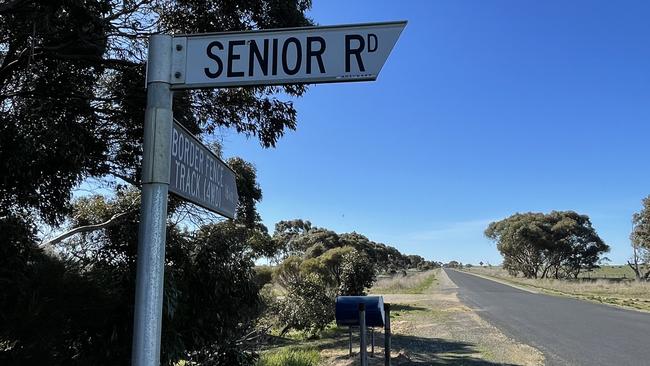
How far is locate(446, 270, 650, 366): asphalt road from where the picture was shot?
497 inches

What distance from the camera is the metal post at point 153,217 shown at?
205cm

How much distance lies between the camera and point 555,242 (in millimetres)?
Result: 74375

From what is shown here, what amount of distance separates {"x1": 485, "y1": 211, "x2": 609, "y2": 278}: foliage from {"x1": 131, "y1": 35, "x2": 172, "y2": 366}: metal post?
77386mm

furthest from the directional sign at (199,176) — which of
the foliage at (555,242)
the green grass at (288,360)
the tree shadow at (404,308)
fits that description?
the foliage at (555,242)

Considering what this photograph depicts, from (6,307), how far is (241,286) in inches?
97.9

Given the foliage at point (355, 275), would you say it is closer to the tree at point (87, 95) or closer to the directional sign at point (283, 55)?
the tree at point (87, 95)

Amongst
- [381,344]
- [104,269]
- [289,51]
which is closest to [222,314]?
[104,269]

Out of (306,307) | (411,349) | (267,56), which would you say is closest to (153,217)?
(267,56)

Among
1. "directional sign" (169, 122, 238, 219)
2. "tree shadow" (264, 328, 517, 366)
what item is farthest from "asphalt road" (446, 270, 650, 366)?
"directional sign" (169, 122, 238, 219)

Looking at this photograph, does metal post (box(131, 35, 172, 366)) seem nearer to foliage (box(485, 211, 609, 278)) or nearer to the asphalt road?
the asphalt road

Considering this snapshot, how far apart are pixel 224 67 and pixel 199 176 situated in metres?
0.52

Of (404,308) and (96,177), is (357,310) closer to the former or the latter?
(96,177)

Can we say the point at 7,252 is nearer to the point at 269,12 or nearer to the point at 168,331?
the point at 168,331

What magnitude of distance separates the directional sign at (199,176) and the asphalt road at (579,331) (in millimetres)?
11049
